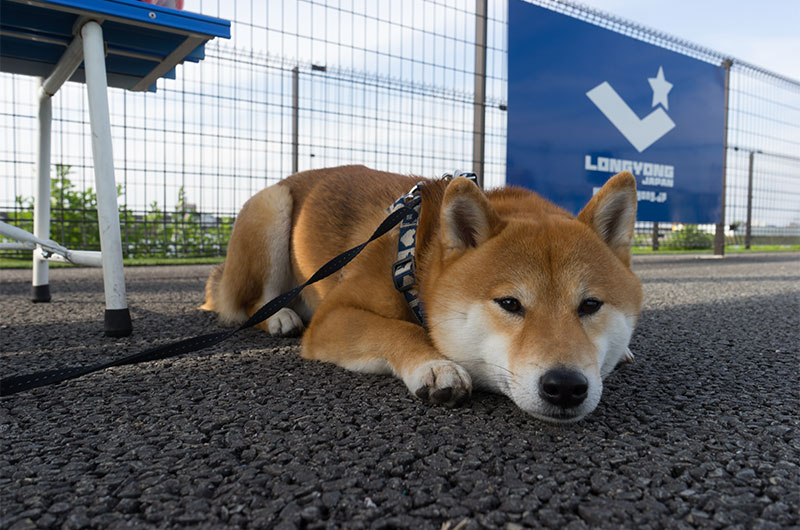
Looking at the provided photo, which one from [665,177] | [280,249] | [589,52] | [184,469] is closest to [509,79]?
[589,52]

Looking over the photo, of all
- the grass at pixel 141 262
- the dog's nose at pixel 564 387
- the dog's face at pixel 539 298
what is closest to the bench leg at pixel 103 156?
the dog's face at pixel 539 298

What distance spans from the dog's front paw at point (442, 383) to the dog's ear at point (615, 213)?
2.09 ft

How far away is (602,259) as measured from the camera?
4.77 feet

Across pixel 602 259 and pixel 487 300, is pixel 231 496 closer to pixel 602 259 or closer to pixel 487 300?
pixel 487 300

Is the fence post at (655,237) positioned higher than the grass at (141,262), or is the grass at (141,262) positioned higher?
the fence post at (655,237)

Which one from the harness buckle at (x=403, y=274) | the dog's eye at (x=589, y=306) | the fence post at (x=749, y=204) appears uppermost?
the fence post at (x=749, y=204)

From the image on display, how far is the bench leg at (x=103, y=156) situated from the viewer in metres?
1.87

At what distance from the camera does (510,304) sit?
1.34m

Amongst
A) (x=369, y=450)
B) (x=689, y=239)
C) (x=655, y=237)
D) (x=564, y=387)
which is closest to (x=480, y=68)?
(x=564, y=387)

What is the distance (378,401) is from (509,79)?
4.95m

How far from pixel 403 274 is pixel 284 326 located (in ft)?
2.80

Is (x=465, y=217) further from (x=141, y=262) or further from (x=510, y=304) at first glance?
(x=141, y=262)

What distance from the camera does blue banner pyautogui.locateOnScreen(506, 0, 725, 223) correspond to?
18.6ft

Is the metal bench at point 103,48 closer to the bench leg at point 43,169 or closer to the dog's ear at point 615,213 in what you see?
the bench leg at point 43,169
